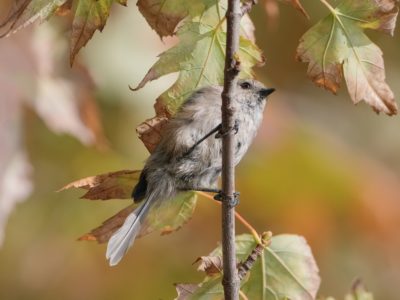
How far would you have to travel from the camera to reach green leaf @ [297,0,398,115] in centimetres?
181

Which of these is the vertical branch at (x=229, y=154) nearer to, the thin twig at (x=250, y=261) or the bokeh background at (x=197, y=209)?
the thin twig at (x=250, y=261)

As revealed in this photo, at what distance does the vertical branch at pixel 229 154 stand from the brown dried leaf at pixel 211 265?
9 cm

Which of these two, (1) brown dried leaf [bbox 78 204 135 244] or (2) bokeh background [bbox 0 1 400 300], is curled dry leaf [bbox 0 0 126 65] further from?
(2) bokeh background [bbox 0 1 400 300]

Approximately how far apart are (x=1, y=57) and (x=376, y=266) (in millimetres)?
2495

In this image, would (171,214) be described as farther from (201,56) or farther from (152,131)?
(201,56)

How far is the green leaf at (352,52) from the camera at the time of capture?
1809 millimetres

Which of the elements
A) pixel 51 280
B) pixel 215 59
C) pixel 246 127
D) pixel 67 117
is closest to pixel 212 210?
pixel 51 280

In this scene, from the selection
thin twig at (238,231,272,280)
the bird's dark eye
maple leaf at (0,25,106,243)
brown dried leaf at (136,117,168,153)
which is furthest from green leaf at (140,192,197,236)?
maple leaf at (0,25,106,243)

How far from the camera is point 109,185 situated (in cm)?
194

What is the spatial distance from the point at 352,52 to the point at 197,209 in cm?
248

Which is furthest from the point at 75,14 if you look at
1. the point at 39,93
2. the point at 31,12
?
the point at 39,93

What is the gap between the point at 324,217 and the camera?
14.4 feet

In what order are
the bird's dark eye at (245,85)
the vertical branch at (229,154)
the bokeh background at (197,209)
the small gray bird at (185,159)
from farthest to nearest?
the bokeh background at (197,209)
the bird's dark eye at (245,85)
the small gray bird at (185,159)
the vertical branch at (229,154)

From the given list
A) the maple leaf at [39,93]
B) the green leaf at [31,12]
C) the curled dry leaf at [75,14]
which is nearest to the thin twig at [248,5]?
the curled dry leaf at [75,14]
